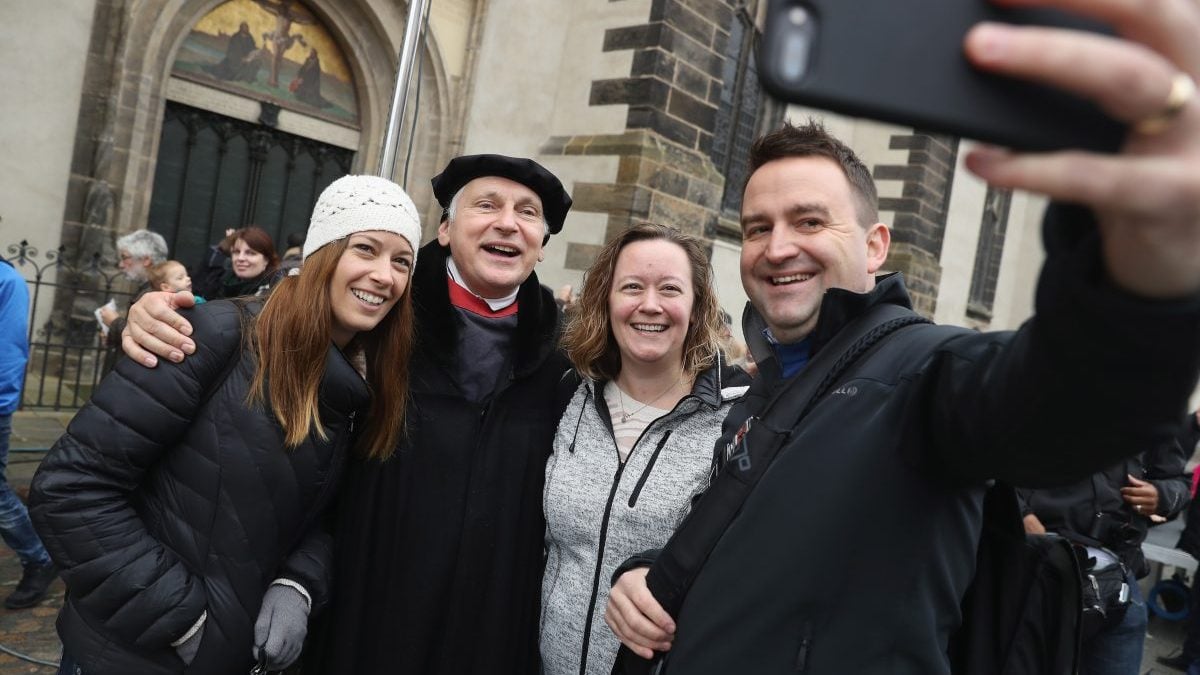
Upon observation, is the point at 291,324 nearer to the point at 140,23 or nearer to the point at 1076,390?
the point at 1076,390

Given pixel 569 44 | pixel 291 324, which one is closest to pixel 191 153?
pixel 569 44

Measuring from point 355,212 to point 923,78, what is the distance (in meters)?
1.72

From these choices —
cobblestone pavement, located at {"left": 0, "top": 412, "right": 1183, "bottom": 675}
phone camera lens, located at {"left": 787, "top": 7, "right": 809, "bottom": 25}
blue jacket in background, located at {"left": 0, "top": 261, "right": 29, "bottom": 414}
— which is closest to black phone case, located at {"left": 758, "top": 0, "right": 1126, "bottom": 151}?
phone camera lens, located at {"left": 787, "top": 7, "right": 809, "bottom": 25}

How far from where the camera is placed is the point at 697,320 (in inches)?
89.3

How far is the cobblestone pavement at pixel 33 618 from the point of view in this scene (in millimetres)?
3271

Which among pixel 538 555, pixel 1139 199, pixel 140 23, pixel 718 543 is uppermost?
pixel 140 23

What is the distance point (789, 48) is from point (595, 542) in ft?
5.40

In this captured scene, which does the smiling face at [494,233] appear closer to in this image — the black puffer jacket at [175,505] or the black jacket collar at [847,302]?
the black puffer jacket at [175,505]

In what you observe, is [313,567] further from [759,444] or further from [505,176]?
[759,444]

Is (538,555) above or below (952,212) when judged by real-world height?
below

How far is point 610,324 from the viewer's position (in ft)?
7.45

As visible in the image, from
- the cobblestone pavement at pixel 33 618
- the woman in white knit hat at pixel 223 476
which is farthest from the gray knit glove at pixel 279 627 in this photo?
the cobblestone pavement at pixel 33 618

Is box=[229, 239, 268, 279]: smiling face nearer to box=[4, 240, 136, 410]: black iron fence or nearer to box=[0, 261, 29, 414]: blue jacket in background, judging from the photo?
box=[0, 261, 29, 414]: blue jacket in background

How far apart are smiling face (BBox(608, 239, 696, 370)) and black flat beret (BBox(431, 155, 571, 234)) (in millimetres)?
303
